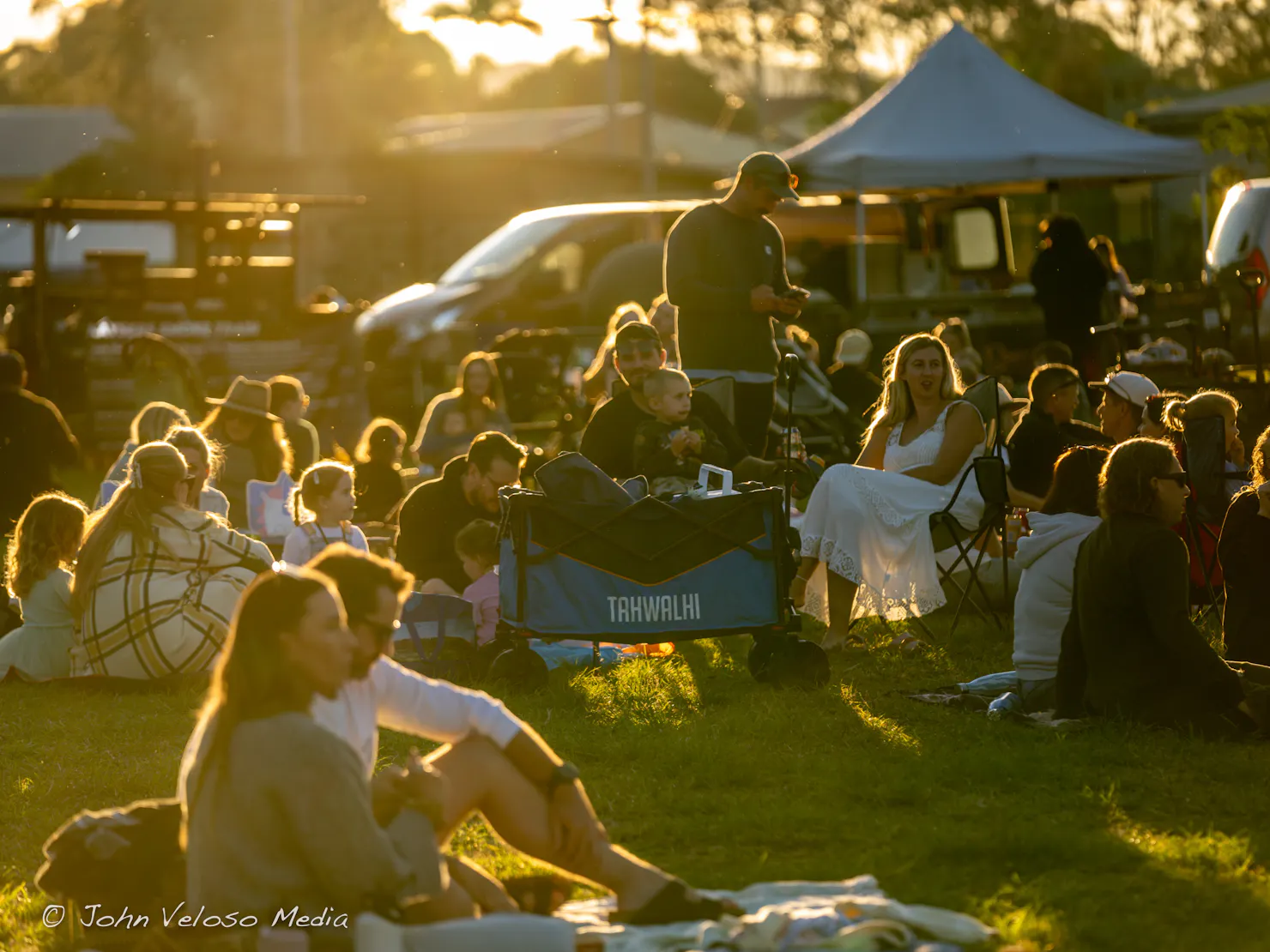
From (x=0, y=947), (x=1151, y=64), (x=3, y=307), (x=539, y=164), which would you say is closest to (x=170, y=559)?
(x=0, y=947)

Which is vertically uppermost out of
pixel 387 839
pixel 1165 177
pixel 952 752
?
pixel 1165 177

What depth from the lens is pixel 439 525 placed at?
929 centimetres

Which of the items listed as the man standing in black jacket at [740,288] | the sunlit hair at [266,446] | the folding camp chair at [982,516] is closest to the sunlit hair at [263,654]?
the folding camp chair at [982,516]

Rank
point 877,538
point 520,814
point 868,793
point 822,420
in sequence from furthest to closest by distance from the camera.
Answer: point 822,420 → point 877,538 → point 868,793 → point 520,814

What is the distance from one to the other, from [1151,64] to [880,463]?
45.3 metres

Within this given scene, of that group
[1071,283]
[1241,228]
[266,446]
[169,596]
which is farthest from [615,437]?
[1241,228]

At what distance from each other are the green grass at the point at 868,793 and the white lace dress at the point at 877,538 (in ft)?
1.04

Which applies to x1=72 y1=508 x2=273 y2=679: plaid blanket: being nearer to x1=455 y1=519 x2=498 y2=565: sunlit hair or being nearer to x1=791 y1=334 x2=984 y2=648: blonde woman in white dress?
x1=455 y1=519 x2=498 y2=565: sunlit hair

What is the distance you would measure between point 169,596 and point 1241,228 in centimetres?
1084

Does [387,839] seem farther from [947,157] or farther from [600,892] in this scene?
[947,157]

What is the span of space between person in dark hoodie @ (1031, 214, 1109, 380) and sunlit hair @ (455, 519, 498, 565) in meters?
7.75

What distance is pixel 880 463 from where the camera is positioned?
965 centimetres

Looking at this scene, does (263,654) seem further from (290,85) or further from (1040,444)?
(290,85)

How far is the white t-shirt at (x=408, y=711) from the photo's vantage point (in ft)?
15.0
